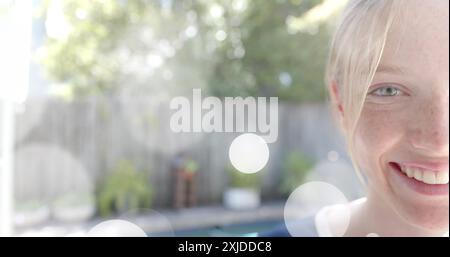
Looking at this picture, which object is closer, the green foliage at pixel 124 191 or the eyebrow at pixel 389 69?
the eyebrow at pixel 389 69

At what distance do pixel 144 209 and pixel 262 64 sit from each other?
1812mm

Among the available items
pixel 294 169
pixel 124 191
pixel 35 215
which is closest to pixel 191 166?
pixel 124 191

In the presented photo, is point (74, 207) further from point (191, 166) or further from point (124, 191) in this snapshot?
point (191, 166)

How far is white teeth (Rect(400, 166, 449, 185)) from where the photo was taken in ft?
1.59

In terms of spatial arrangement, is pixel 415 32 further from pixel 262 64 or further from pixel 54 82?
pixel 54 82

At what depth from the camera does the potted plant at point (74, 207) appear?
3455 millimetres

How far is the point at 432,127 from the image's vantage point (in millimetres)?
468

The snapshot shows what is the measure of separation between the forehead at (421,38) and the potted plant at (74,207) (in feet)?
11.1

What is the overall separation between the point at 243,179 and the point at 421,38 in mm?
3727

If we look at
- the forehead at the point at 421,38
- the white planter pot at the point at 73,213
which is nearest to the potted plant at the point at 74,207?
the white planter pot at the point at 73,213

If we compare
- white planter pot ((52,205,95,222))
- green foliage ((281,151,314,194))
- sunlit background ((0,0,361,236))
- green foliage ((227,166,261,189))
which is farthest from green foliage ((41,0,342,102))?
white planter pot ((52,205,95,222))

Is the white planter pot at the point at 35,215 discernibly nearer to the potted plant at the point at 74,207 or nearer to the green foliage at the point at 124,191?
the potted plant at the point at 74,207

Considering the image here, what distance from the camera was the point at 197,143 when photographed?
4.12 meters

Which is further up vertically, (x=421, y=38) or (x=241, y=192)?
(x=241, y=192)
